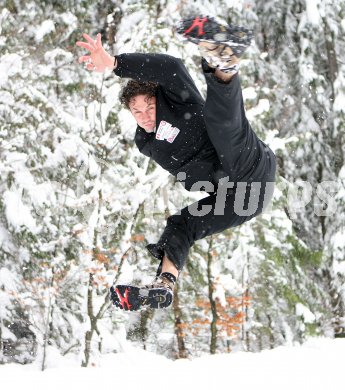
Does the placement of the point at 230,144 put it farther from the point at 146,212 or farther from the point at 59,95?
the point at 59,95

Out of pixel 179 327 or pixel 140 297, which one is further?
pixel 179 327

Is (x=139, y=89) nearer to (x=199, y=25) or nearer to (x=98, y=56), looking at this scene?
(x=98, y=56)

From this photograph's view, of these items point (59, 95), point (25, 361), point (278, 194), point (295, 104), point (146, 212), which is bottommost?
point (25, 361)

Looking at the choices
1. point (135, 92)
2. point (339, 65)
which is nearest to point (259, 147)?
point (135, 92)

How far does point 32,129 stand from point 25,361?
4.66 meters

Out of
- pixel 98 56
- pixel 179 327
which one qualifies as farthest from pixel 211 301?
pixel 98 56

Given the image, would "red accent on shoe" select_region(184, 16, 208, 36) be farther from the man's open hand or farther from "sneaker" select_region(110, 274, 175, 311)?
"sneaker" select_region(110, 274, 175, 311)

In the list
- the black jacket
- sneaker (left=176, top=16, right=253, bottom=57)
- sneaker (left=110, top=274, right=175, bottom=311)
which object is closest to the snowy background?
sneaker (left=110, top=274, right=175, bottom=311)

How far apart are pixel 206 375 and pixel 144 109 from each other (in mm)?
2281

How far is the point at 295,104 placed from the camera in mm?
12680

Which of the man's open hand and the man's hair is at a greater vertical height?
the man's open hand

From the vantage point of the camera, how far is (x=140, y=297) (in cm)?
324

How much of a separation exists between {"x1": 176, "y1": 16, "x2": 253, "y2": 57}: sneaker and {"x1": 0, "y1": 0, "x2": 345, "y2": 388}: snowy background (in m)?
2.69

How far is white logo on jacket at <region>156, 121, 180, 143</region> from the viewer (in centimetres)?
328
